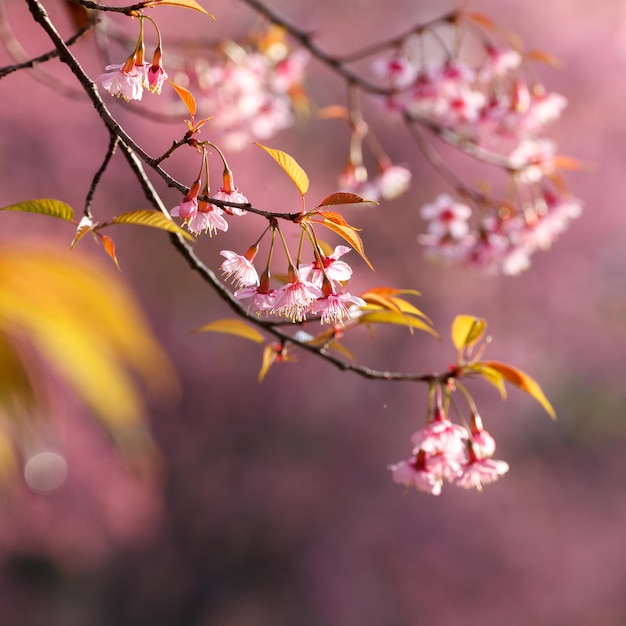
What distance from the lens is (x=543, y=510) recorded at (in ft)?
15.5

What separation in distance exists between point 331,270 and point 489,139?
0.83m

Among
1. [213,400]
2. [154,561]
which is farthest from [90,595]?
[213,400]

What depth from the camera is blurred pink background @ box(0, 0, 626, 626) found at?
4.25 meters

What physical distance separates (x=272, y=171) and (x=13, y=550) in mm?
2677

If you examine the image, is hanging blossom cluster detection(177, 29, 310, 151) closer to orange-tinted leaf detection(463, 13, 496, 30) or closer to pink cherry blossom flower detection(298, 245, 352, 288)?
orange-tinted leaf detection(463, 13, 496, 30)

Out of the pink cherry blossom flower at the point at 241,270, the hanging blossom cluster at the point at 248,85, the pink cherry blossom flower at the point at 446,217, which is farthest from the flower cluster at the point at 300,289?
the hanging blossom cluster at the point at 248,85

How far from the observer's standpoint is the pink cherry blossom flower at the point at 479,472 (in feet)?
2.21

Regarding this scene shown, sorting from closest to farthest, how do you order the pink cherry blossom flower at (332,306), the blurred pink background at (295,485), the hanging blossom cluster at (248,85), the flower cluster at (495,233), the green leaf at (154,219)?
the green leaf at (154,219)
the pink cherry blossom flower at (332,306)
the flower cluster at (495,233)
the hanging blossom cluster at (248,85)
the blurred pink background at (295,485)

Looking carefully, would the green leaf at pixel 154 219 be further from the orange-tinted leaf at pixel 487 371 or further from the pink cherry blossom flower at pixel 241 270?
the orange-tinted leaf at pixel 487 371

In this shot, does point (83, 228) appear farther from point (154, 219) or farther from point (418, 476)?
point (418, 476)

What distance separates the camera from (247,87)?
1514 millimetres

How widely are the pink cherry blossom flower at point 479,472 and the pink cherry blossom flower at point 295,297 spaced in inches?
9.8

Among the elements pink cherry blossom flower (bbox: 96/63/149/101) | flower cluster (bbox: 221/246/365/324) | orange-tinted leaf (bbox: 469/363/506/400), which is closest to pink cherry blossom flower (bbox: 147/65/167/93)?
pink cherry blossom flower (bbox: 96/63/149/101)

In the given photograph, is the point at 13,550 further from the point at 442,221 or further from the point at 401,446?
the point at 442,221
